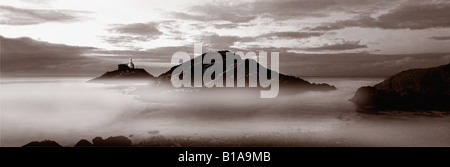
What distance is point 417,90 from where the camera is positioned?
42062mm

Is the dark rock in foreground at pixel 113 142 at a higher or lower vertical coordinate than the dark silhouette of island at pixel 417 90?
lower

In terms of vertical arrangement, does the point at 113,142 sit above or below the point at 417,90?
below

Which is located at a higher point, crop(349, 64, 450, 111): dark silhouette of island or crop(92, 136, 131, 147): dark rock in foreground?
crop(349, 64, 450, 111): dark silhouette of island

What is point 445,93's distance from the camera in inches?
1582

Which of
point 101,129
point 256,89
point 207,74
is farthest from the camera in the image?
point 207,74

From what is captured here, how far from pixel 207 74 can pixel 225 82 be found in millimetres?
8249

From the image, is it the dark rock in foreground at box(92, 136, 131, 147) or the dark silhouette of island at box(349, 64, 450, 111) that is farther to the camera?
the dark silhouette of island at box(349, 64, 450, 111)

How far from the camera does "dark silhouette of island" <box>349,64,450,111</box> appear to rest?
39688 mm

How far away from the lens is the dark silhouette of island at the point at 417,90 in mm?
39688
